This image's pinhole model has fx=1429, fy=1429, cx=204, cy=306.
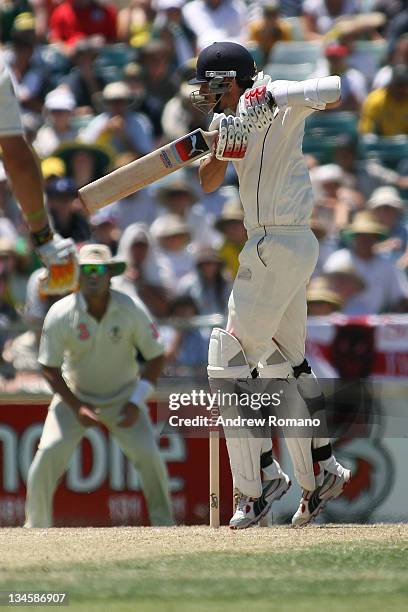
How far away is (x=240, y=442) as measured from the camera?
683cm

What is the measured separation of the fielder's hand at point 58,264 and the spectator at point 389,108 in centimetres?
668

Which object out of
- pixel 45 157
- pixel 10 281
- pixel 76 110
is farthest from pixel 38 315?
pixel 76 110

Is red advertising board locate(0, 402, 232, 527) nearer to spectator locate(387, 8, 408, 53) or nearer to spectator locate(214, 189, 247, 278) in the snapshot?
spectator locate(214, 189, 247, 278)

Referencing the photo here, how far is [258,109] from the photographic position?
643 centimetres

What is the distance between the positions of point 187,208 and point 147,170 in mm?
4961

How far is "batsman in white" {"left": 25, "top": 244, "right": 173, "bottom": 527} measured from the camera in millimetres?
8883

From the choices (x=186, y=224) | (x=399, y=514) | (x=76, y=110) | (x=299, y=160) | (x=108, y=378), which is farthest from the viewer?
(x=76, y=110)

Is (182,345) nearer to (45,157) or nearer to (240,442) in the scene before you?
(240,442)

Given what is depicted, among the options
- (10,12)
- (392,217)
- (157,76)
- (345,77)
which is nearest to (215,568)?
(392,217)

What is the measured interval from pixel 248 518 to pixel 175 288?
13.2 feet

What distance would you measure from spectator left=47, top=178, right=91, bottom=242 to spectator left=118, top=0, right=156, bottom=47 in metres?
3.33

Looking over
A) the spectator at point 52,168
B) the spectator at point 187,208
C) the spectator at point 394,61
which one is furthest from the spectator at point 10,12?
the spectator at point 394,61

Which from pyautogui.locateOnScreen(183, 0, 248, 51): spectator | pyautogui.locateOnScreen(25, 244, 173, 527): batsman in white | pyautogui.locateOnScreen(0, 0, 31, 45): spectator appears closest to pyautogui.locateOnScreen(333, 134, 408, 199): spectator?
pyautogui.locateOnScreen(183, 0, 248, 51): spectator

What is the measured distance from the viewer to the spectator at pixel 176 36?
1341 centimetres
